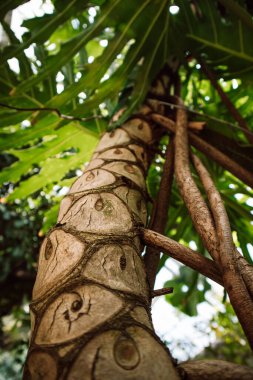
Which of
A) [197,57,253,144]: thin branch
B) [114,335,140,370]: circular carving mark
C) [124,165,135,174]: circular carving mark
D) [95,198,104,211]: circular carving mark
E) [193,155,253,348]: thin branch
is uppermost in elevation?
[197,57,253,144]: thin branch

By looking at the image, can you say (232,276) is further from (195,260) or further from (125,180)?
(125,180)

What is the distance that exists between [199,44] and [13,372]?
8631 millimetres

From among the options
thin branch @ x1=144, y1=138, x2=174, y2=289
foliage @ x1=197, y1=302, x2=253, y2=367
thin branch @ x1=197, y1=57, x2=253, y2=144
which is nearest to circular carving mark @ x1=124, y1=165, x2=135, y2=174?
thin branch @ x1=144, y1=138, x2=174, y2=289

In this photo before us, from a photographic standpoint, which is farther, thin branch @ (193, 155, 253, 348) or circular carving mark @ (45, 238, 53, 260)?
circular carving mark @ (45, 238, 53, 260)

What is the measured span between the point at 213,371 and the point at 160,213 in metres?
0.58

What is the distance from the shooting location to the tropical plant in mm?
517

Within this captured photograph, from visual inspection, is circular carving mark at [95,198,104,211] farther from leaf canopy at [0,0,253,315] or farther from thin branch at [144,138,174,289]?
leaf canopy at [0,0,253,315]

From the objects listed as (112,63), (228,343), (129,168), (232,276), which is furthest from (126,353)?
(228,343)

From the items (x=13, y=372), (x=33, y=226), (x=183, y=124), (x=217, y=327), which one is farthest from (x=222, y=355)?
(x=183, y=124)

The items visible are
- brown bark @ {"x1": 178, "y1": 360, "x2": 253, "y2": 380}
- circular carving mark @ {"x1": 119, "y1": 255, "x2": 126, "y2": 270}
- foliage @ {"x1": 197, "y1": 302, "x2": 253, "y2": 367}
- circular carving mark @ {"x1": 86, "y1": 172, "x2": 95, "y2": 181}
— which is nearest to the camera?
brown bark @ {"x1": 178, "y1": 360, "x2": 253, "y2": 380}

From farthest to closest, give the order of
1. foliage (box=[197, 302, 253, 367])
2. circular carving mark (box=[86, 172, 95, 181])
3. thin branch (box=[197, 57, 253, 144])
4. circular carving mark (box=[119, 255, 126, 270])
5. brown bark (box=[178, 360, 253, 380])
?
foliage (box=[197, 302, 253, 367]) < thin branch (box=[197, 57, 253, 144]) < circular carving mark (box=[86, 172, 95, 181]) < circular carving mark (box=[119, 255, 126, 270]) < brown bark (box=[178, 360, 253, 380])

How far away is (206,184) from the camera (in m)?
1.03

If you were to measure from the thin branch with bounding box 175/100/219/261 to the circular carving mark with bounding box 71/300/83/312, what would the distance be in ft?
1.02

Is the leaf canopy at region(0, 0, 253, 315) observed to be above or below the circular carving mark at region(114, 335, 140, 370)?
above
